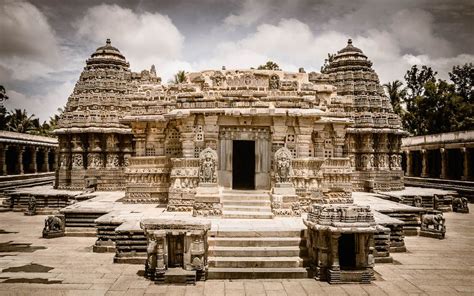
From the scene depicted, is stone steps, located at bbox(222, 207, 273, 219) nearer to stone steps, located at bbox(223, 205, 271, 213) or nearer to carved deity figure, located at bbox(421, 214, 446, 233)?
stone steps, located at bbox(223, 205, 271, 213)

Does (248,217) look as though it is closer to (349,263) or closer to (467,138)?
(349,263)

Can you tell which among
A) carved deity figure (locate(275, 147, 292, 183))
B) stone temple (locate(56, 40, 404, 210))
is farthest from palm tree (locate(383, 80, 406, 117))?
carved deity figure (locate(275, 147, 292, 183))

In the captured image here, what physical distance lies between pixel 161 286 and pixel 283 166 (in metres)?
5.42

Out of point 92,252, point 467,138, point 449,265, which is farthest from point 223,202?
point 467,138

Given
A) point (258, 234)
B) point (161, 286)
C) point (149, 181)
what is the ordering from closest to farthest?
point (161, 286), point (258, 234), point (149, 181)

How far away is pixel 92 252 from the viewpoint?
1003 cm

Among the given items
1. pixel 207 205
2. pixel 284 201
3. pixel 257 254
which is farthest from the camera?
pixel 284 201

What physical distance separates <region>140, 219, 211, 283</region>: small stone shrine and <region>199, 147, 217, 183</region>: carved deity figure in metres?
3.35

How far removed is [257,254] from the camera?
27.8 feet

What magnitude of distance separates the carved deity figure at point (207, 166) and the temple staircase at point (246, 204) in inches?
32.8

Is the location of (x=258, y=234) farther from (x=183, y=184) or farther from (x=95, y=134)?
(x=95, y=134)

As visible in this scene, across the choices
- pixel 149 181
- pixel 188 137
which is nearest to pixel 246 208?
pixel 188 137

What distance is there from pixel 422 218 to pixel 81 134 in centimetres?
1851

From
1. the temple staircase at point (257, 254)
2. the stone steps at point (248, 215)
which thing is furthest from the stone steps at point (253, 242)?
the stone steps at point (248, 215)
